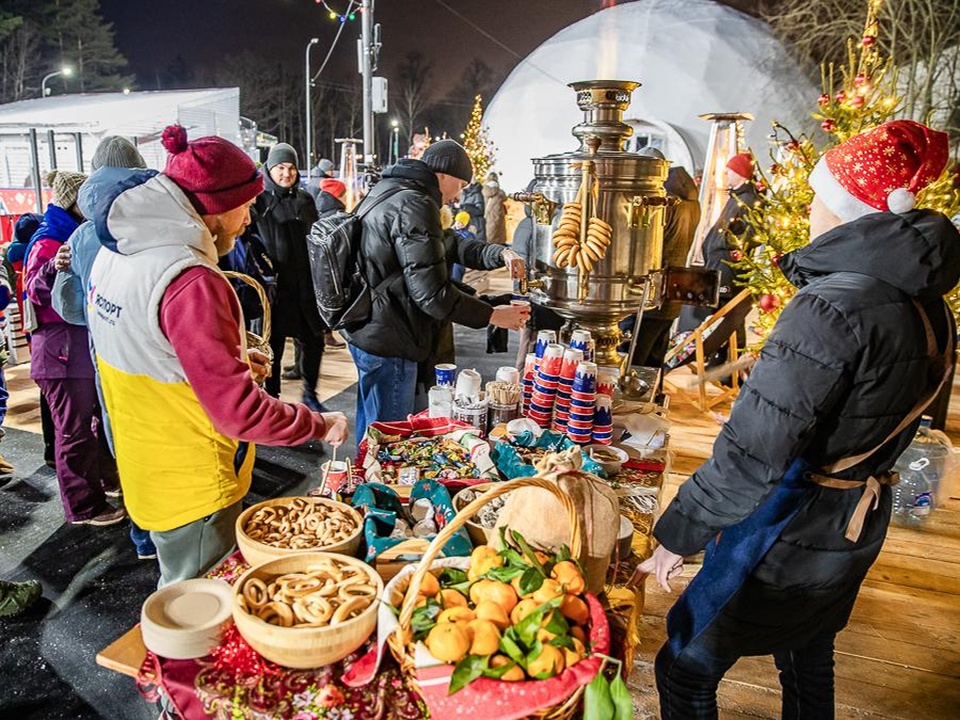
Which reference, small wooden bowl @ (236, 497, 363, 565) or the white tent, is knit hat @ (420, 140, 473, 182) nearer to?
small wooden bowl @ (236, 497, 363, 565)

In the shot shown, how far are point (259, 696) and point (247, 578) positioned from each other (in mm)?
233

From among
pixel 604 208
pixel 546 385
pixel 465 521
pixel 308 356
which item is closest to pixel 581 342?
pixel 546 385

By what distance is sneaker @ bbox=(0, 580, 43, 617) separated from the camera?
2.84 meters

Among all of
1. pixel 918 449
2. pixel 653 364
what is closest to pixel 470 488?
pixel 918 449

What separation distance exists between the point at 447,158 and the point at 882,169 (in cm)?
217

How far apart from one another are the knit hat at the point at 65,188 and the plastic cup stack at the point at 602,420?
2.81m

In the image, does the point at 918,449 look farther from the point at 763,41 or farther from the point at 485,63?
the point at 485,63

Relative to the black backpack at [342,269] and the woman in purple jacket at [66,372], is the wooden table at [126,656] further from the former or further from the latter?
the woman in purple jacket at [66,372]

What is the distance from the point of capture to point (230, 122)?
13344 millimetres

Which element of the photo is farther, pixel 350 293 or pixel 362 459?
pixel 350 293

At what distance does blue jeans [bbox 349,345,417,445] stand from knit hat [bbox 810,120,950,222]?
2.28 metres

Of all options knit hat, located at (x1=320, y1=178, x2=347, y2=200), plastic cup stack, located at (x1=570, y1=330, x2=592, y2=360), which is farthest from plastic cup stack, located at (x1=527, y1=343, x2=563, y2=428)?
knit hat, located at (x1=320, y1=178, x2=347, y2=200)

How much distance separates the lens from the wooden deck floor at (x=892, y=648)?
8.31ft

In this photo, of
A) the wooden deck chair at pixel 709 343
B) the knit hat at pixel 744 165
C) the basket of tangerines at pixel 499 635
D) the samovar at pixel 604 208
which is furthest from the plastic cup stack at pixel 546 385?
the knit hat at pixel 744 165
